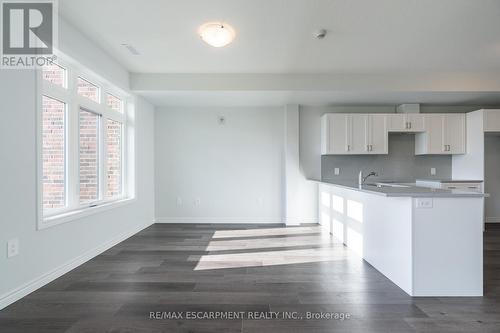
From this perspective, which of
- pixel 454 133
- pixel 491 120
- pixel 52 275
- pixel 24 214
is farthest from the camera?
pixel 454 133

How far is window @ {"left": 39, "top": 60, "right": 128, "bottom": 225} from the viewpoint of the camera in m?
2.95

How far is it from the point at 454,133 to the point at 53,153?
625 cm

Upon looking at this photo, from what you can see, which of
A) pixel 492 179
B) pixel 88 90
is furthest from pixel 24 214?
pixel 492 179

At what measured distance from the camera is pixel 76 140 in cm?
340

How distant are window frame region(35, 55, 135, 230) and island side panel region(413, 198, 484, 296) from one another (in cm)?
341

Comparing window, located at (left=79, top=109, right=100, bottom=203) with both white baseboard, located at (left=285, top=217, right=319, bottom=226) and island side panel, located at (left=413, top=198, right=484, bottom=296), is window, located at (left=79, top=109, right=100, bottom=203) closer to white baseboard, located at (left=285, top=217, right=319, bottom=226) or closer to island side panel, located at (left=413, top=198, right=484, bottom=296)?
white baseboard, located at (left=285, top=217, right=319, bottom=226)

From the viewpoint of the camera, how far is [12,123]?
7.68 ft

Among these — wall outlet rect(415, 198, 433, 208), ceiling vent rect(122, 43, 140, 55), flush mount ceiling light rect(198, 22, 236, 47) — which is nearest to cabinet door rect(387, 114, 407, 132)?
wall outlet rect(415, 198, 433, 208)

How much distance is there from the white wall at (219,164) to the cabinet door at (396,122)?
1978 mm

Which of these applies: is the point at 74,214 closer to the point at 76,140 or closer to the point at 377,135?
the point at 76,140

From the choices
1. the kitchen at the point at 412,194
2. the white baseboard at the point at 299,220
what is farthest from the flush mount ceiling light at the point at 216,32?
the white baseboard at the point at 299,220

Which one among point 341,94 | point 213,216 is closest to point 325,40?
point 341,94

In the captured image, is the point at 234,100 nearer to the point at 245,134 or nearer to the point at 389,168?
the point at 245,134

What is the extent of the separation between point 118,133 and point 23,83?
214 cm
